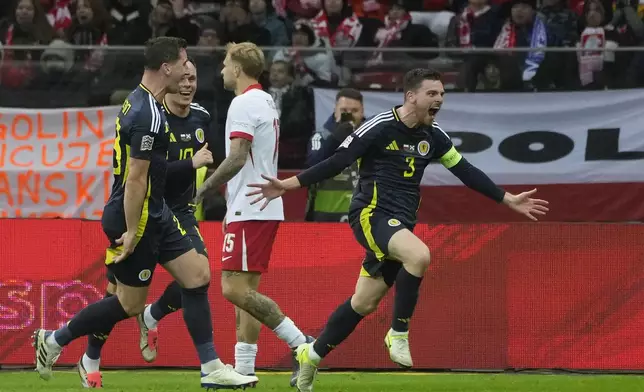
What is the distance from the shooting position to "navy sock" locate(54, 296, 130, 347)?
947 centimetres

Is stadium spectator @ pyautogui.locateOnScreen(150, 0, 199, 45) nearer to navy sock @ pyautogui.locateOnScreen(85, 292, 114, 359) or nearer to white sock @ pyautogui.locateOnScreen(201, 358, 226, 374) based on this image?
navy sock @ pyautogui.locateOnScreen(85, 292, 114, 359)

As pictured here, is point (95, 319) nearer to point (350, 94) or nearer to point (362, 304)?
point (362, 304)

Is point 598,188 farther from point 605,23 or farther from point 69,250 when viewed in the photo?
point 69,250

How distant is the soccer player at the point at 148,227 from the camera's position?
8750 mm

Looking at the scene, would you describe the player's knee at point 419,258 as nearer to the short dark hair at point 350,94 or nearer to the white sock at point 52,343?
the white sock at point 52,343

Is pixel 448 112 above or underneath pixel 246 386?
above

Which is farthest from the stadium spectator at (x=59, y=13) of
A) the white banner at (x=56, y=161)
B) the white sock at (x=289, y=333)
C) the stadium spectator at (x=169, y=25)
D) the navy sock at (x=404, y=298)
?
the navy sock at (x=404, y=298)

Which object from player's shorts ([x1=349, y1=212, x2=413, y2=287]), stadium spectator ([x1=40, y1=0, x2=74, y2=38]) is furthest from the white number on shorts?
stadium spectator ([x1=40, y1=0, x2=74, y2=38])

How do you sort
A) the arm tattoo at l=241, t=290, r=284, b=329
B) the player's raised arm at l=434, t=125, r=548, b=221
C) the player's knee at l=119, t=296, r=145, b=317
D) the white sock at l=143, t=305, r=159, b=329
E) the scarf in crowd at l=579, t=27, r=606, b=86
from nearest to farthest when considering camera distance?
the player's knee at l=119, t=296, r=145, b=317 → the player's raised arm at l=434, t=125, r=548, b=221 → the arm tattoo at l=241, t=290, r=284, b=329 → the white sock at l=143, t=305, r=159, b=329 → the scarf in crowd at l=579, t=27, r=606, b=86

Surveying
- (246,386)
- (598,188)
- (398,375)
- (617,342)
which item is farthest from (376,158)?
(598,188)

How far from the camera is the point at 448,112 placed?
520 inches

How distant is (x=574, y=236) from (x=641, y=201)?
1.72 metres

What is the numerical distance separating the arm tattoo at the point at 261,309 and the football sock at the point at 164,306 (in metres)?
0.91

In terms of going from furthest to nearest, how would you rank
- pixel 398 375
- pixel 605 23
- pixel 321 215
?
pixel 605 23 < pixel 321 215 < pixel 398 375
